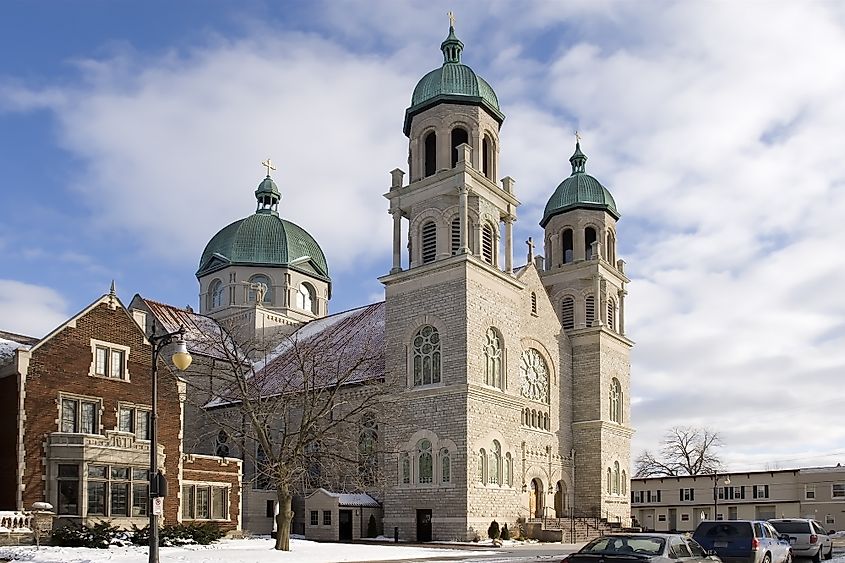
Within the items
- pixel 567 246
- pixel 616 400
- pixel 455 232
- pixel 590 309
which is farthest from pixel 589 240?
pixel 455 232

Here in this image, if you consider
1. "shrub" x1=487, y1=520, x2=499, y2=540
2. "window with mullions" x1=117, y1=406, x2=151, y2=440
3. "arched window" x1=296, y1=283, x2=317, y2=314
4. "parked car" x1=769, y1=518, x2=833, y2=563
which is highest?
"arched window" x1=296, y1=283, x2=317, y2=314

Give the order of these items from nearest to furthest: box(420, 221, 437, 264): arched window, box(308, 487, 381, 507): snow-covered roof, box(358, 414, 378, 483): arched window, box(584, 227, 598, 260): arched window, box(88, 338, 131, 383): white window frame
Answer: box(88, 338, 131, 383): white window frame → box(308, 487, 381, 507): snow-covered roof → box(358, 414, 378, 483): arched window → box(420, 221, 437, 264): arched window → box(584, 227, 598, 260): arched window

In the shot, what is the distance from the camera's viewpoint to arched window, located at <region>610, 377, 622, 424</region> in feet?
185

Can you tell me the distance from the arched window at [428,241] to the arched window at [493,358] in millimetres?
4712

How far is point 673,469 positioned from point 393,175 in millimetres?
58034

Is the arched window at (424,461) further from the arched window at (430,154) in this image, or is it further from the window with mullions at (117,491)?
the window with mullions at (117,491)

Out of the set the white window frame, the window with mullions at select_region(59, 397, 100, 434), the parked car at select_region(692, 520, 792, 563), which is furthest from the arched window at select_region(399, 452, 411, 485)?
the parked car at select_region(692, 520, 792, 563)

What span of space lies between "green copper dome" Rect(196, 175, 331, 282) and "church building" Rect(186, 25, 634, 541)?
20719 mm

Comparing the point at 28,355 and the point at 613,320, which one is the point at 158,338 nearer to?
the point at 28,355

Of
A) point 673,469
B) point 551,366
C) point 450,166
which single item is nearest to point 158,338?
point 450,166

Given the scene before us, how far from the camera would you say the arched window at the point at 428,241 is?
47.1 metres

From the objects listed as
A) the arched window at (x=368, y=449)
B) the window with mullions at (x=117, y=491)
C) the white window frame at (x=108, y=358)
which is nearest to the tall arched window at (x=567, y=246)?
the arched window at (x=368, y=449)

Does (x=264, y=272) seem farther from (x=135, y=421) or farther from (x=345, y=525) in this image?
(x=135, y=421)

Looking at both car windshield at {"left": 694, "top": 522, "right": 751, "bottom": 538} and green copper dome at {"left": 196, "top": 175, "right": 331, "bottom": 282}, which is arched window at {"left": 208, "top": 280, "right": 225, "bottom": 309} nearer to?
green copper dome at {"left": 196, "top": 175, "right": 331, "bottom": 282}
